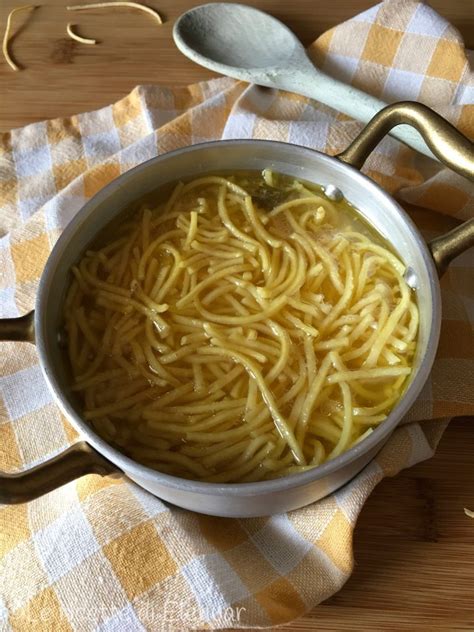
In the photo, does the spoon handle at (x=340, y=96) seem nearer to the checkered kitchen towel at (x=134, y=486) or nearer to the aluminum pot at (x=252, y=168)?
the checkered kitchen towel at (x=134, y=486)

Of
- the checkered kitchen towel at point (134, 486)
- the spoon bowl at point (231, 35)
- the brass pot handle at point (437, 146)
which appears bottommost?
the checkered kitchen towel at point (134, 486)

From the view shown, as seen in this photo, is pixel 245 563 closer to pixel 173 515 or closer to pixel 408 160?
pixel 173 515

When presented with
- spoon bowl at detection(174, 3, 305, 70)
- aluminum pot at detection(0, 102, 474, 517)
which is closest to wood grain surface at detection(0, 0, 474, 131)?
spoon bowl at detection(174, 3, 305, 70)

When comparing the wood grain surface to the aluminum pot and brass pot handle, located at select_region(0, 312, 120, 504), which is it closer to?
the aluminum pot

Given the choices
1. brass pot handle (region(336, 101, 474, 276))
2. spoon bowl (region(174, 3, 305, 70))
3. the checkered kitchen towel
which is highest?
brass pot handle (region(336, 101, 474, 276))

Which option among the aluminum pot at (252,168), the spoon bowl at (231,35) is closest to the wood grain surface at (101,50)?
the spoon bowl at (231,35)

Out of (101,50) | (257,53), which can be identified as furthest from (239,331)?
(101,50)
